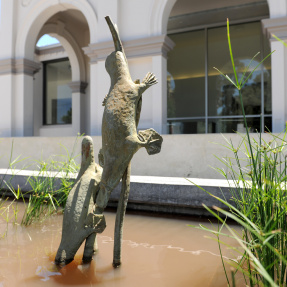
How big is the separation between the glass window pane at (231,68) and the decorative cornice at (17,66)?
5.27 m

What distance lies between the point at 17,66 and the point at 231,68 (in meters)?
6.14

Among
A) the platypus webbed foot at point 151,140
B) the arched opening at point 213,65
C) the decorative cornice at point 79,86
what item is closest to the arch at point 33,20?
the decorative cornice at point 79,86

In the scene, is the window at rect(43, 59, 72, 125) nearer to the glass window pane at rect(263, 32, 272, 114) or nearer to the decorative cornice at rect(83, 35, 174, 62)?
the decorative cornice at rect(83, 35, 174, 62)

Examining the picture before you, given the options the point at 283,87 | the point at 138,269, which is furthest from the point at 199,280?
the point at 283,87

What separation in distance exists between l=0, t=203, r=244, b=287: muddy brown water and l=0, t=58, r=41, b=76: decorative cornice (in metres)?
6.90

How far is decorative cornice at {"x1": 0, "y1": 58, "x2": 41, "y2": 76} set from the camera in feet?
28.6

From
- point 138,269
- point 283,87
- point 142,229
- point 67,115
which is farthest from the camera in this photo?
point 67,115

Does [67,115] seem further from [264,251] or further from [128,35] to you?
[264,251]

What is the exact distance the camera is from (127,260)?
6.43ft

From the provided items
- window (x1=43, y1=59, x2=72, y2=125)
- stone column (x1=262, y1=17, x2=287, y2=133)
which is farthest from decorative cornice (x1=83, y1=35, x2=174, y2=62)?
window (x1=43, y1=59, x2=72, y2=125)

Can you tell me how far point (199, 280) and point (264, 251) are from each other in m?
0.58

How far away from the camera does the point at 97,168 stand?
205cm

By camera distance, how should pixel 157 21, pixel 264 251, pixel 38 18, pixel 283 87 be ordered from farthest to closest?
pixel 38 18
pixel 157 21
pixel 283 87
pixel 264 251

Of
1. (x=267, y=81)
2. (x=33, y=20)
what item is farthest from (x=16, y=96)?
(x=267, y=81)
